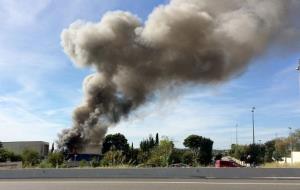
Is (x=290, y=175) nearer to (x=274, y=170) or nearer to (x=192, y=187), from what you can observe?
(x=274, y=170)

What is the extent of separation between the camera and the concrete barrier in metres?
20.0

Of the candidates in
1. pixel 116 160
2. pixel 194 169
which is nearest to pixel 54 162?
pixel 116 160

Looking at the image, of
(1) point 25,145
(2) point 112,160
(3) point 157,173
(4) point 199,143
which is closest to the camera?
(3) point 157,173

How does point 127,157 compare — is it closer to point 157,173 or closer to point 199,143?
point 157,173

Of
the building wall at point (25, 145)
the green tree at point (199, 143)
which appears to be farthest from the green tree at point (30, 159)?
the green tree at point (199, 143)

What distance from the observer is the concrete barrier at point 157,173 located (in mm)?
19953

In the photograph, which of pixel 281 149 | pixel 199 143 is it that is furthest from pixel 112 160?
pixel 199 143

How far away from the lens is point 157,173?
818 inches

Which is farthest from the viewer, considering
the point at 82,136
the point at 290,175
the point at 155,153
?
the point at 82,136

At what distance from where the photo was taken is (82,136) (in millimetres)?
46312

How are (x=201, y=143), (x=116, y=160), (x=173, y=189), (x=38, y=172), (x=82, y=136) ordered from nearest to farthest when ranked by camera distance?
1. (x=173, y=189)
2. (x=38, y=172)
3. (x=116, y=160)
4. (x=82, y=136)
5. (x=201, y=143)

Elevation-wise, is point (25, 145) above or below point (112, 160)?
above

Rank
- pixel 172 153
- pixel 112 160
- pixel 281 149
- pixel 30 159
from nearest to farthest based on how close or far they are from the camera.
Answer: pixel 112 160, pixel 30 159, pixel 172 153, pixel 281 149

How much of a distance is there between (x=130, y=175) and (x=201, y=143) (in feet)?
264
